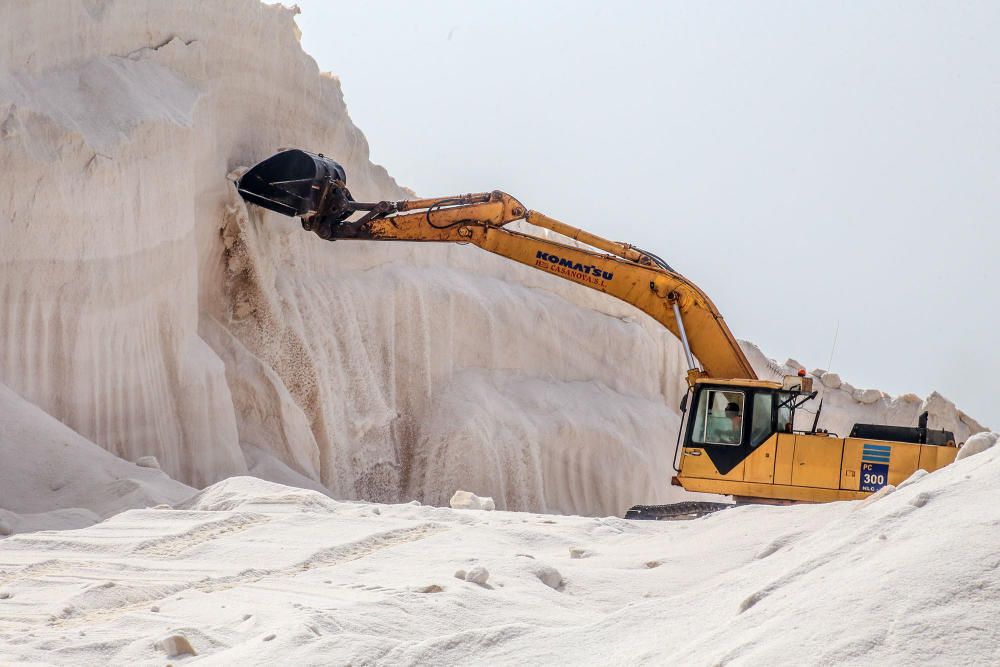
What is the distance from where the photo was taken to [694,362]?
13.5 meters

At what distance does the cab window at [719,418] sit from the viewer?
12.4 m

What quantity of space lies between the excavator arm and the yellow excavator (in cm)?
1

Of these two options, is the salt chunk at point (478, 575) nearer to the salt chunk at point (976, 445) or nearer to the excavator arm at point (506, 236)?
the salt chunk at point (976, 445)

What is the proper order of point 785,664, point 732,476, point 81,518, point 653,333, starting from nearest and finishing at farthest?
point 785,664, point 81,518, point 732,476, point 653,333

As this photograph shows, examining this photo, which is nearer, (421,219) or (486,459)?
(421,219)

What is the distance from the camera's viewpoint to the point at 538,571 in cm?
722

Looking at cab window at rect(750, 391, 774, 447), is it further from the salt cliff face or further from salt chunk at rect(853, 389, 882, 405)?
salt chunk at rect(853, 389, 882, 405)

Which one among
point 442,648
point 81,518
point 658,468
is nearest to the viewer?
point 442,648

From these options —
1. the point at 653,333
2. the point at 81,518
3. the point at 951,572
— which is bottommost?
the point at 81,518

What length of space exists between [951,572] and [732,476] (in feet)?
27.6

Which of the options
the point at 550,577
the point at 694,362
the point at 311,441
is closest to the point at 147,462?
A: the point at 311,441

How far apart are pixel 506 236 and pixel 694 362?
9.11 ft

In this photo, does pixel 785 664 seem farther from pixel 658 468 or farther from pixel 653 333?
pixel 653 333

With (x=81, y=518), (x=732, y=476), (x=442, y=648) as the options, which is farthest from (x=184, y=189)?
(x=442, y=648)
